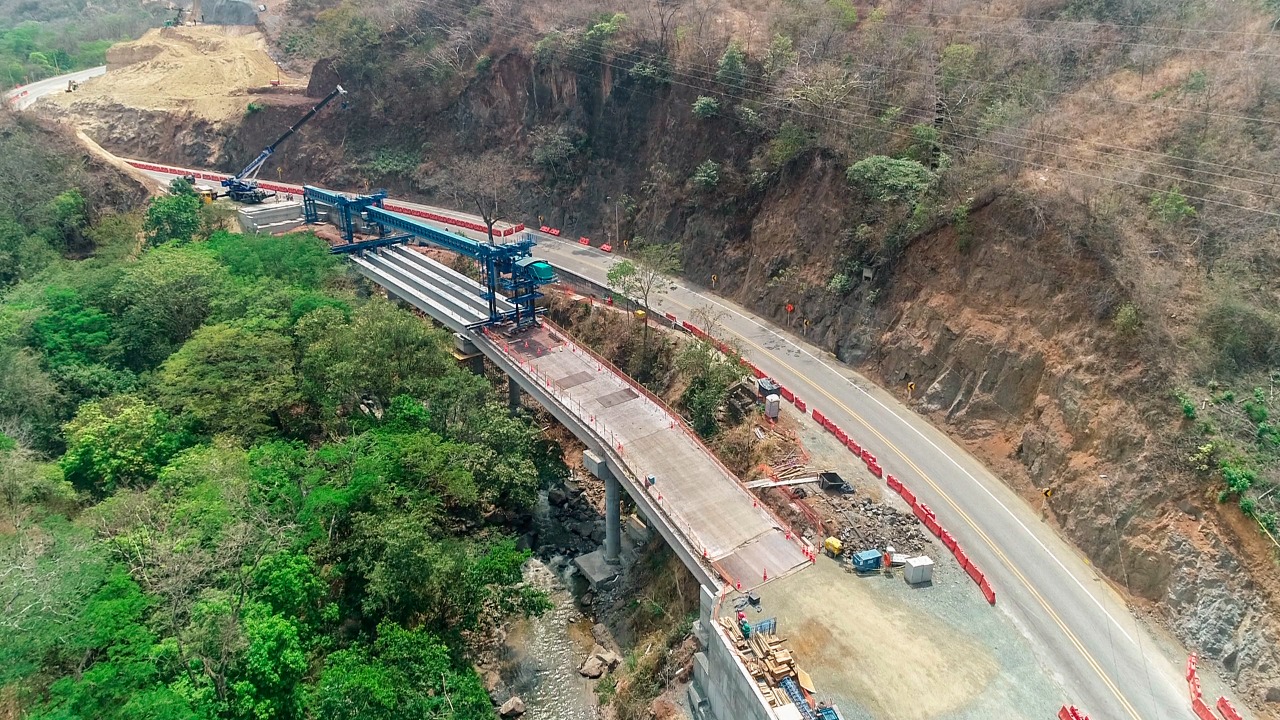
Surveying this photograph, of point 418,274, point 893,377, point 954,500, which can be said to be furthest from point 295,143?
point 954,500

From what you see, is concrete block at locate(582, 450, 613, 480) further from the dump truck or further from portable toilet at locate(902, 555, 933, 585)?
portable toilet at locate(902, 555, 933, 585)

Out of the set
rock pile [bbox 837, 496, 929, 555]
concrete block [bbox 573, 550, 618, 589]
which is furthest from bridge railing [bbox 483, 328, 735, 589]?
concrete block [bbox 573, 550, 618, 589]

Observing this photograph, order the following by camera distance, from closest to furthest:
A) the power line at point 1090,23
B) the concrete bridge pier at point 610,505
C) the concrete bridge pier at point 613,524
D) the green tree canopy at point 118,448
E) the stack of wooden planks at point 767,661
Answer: the stack of wooden planks at point 767,661, the green tree canopy at point 118,448, the concrete bridge pier at point 610,505, the concrete bridge pier at point 613,524, the power line at point 1090,23

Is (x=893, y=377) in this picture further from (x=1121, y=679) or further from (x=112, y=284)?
(x=112, y=284)

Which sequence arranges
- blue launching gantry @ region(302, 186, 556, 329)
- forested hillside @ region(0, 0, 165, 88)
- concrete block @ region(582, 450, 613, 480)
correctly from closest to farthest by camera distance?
1. concrete block @ region(582, 450, 613, 480)
2. blue launching gantry @ region(302, 186, 556, 329)
3. forested hillside @ region(0, 0, 165, 88)

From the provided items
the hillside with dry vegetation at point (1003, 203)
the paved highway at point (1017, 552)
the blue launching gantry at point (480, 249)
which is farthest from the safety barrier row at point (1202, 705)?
the blue launching gantry at point (480, 249)

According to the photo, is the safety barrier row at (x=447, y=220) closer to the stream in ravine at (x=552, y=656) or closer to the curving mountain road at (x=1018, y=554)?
the curving mountain road at (x=1018, y=554)

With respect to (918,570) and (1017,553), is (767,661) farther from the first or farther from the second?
(1017,553)
